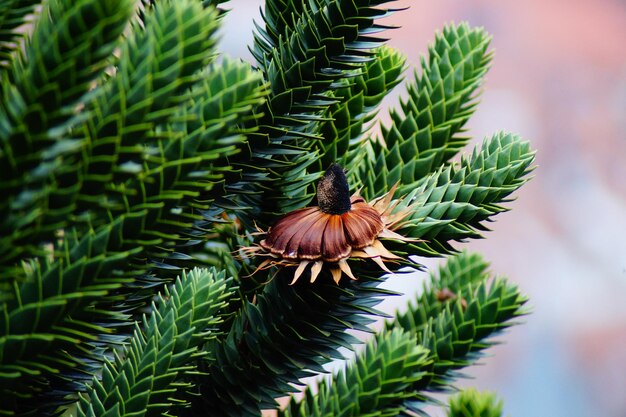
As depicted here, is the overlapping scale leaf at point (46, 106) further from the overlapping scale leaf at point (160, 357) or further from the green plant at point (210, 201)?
the overlapping scale leaf at point (160, 357)

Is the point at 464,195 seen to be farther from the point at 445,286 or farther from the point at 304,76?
the point at 445,286

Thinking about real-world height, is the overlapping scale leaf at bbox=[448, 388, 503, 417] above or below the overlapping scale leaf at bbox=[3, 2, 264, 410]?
below

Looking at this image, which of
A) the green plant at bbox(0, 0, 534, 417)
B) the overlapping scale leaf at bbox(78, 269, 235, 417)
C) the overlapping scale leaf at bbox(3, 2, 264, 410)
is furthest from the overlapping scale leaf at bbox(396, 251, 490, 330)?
the overlapping scale leaf at bbox(3, 2, 264, 410)

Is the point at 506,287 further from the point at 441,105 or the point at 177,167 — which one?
the point at 177,167

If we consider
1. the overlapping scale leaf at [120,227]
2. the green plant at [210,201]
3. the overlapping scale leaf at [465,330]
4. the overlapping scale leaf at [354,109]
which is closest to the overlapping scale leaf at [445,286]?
the green plant at [210,201]

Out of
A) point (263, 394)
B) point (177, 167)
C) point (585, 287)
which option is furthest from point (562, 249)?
point (177, 167)

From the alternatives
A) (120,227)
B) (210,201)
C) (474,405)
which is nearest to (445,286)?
(474,405)

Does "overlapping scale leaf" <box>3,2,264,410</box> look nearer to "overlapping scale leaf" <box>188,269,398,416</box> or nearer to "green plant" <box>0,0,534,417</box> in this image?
"green plant" <box>0,0,534,417</box>
